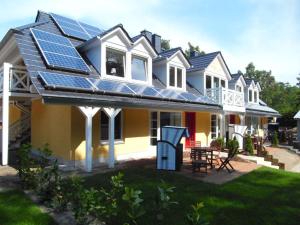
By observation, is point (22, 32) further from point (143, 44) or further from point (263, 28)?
point (263, 28)

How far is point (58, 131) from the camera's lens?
12938mm

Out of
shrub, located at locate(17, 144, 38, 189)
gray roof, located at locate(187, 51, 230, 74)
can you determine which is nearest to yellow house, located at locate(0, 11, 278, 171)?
shrub, located at locate(17, 144, 38, 189)

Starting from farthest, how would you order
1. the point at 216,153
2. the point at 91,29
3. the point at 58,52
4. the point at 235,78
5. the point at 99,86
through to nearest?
the point at 235,78 → the point at 91,29 → the point at 216,153 → the point at 58,52 → the point at 99,86

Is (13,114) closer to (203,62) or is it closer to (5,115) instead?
(5,115)

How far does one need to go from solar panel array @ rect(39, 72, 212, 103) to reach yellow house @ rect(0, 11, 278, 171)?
37 mm

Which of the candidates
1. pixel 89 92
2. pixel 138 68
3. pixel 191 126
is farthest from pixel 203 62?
pixel 89 92

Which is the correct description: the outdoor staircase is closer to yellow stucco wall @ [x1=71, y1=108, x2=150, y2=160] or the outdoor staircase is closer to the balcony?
yellow stucco wall @ [x1=71, y1=108, x2=150, y2=160]

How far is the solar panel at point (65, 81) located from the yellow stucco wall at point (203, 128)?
33.2 ft

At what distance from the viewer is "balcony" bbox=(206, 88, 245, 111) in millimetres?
19828

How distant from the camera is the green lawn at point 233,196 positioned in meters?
6.53

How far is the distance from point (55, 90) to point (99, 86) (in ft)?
7.48

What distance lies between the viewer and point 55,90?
10.4m

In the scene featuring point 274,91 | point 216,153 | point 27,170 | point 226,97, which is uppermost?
point 274,91

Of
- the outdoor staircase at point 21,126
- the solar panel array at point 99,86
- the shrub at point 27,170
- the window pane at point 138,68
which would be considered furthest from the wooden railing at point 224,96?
the shrub at point 27,170
